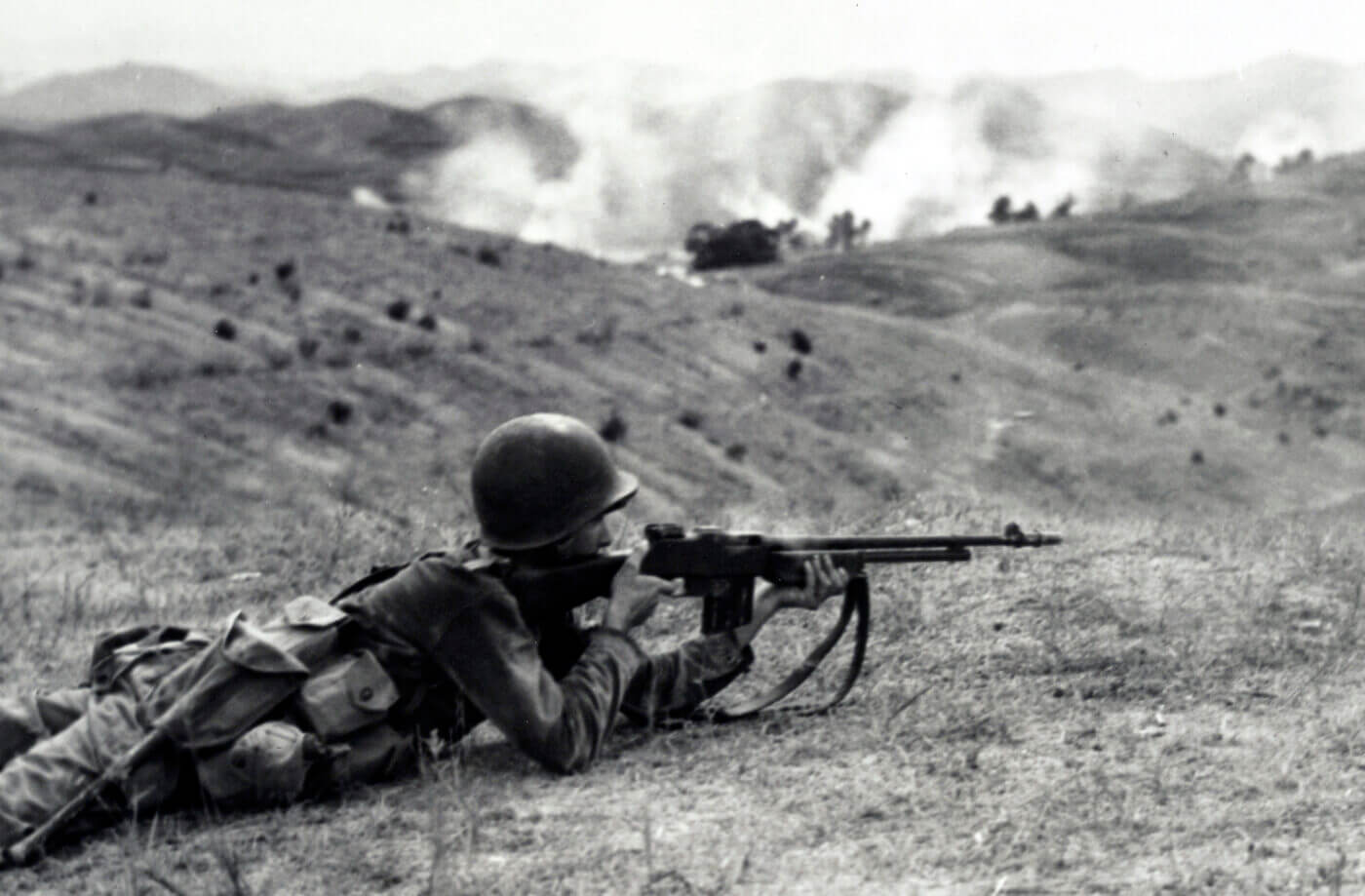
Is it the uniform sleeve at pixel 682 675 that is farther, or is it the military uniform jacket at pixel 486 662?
the uniform sleeve at pixel 682 675

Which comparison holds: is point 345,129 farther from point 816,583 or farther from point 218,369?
point 816,583

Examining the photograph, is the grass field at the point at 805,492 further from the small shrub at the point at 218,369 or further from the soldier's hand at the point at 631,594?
the soldier's hand at the point at 631,594

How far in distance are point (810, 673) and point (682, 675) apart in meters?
0.52

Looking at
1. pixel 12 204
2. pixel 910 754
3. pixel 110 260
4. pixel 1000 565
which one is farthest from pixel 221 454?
pixel 910 754

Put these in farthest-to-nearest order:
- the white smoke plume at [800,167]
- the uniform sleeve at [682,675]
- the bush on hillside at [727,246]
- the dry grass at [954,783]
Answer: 1. the white smoke plume at [800,167]
2. the bush on hillside at [727,246]
3. the uniform sleeve at [682,675]
4. the dry grass at [954,783]

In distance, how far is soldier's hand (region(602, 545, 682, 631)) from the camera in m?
5.49

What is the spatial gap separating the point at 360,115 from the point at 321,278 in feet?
75.1

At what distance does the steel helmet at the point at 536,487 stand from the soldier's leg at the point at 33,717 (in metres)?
1.36

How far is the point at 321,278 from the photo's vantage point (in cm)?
3912

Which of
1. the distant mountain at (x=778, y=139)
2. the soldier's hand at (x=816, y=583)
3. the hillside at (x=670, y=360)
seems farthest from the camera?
the distant mountain at (x=778, y=139)

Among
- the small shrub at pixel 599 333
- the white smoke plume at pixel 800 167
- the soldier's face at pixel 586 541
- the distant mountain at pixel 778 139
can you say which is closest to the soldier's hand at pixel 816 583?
the soldier's face at pixel 586 541

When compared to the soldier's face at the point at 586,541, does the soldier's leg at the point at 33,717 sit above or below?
below

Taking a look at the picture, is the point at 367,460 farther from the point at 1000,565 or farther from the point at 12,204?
the point at 1000,565

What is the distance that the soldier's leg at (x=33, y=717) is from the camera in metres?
5.27
